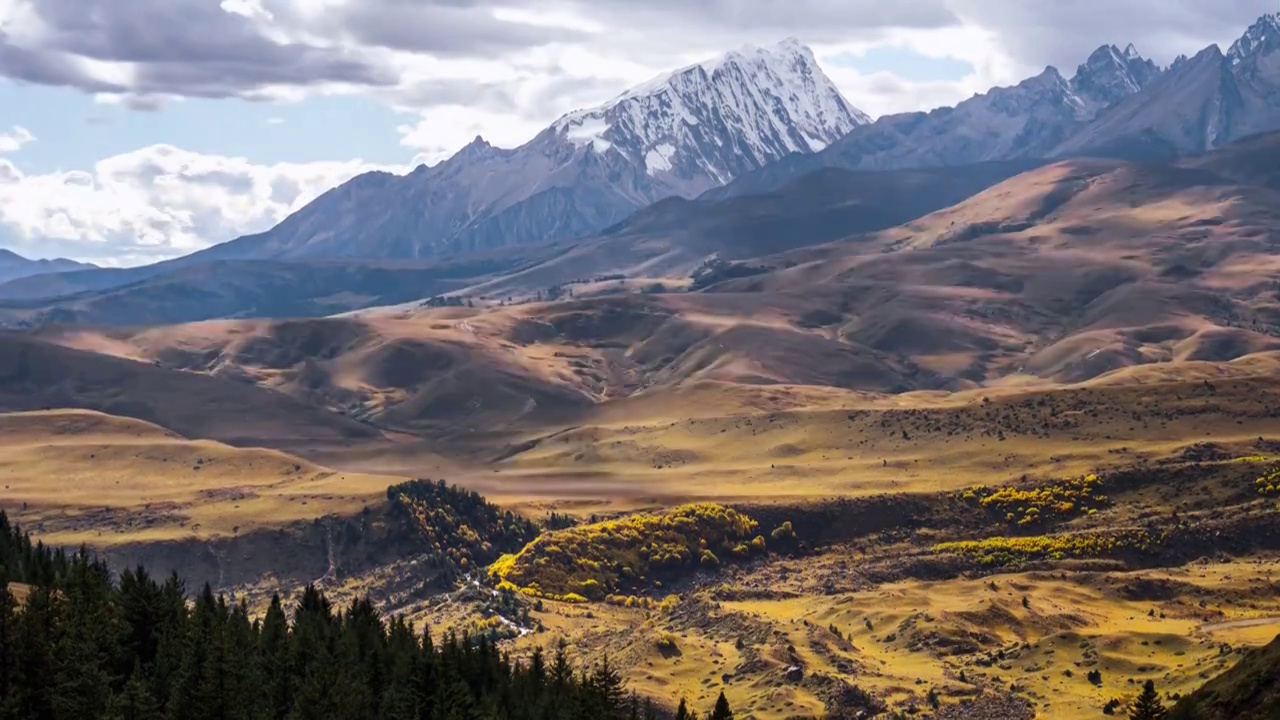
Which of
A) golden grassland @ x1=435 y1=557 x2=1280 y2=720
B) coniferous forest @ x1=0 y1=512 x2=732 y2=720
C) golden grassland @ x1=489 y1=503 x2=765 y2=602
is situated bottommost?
golden grassland @ x1=435 y1=557 x2=1280 y2=720

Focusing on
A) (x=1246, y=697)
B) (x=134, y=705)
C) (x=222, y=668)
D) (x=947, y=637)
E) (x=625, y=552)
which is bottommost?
(x=947, y=637)

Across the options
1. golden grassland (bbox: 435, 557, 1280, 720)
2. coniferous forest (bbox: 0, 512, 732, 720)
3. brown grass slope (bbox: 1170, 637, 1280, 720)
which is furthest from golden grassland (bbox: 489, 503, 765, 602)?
brown grass slope (bbox: 1170, 637, 1280, 720)

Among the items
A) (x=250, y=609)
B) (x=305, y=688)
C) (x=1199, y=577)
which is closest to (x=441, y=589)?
(x=250, y=609)

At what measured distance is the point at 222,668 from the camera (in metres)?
78.9

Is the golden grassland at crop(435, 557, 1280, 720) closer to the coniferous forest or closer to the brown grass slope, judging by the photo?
the coniferous forest

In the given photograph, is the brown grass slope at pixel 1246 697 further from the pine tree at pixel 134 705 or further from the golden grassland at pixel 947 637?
the pine tree at pixel 134 705

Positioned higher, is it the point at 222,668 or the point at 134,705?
the point at 222,668

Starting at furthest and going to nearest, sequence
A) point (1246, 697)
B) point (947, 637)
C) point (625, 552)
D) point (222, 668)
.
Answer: point (625, 552), point (947, 637), point (1246, 697), point (222, 668)

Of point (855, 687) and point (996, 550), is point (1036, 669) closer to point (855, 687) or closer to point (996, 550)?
point (855, 687)

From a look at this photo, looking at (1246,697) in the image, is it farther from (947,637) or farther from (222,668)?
(947,637)

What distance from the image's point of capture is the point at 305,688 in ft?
268

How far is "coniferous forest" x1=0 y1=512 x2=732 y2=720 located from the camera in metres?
73.8

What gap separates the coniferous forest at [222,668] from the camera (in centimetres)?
7381

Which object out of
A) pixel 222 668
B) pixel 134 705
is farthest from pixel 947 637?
pixel 134 705
